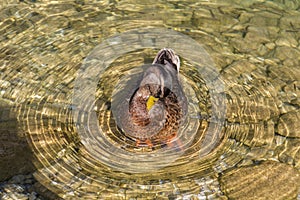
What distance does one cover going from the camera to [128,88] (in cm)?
620

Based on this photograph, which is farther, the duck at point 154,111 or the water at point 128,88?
the duck at point 154,111

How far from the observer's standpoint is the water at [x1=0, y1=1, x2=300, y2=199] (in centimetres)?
495

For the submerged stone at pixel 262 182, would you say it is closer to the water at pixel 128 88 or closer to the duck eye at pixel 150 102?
the water at pixel 128 88

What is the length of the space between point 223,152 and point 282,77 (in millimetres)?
1869

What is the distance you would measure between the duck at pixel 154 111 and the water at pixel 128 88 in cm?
14

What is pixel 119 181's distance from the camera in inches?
191

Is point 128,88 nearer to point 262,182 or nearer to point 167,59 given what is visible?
point 167,59

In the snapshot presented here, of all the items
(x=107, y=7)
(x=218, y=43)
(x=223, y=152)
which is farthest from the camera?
(x=107, y=7)

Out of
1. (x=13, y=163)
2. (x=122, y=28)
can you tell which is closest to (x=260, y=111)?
(x=122, y=28)

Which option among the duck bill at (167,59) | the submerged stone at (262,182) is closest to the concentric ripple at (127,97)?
the duck bill at (167,59)

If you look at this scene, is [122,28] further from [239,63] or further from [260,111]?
[260,111]

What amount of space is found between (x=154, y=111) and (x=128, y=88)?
2.44 feet

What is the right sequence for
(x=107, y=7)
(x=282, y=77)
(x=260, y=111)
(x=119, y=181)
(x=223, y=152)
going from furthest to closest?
(x=107, y=7)
(x=282, y=77)
(x=260, y=111)
(x=223, y=152)
(x=119, y=181)

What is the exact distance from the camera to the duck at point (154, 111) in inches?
210
